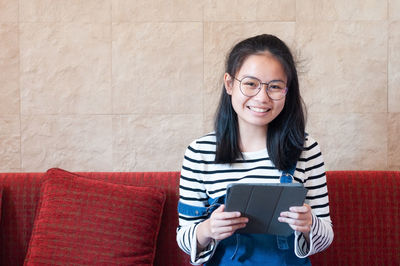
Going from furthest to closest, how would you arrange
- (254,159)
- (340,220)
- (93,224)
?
(340,220), (93,224), (254,159)

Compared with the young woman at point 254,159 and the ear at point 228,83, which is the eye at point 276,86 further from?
the ear at point 228,83

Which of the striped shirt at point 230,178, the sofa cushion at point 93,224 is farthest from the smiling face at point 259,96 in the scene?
the sofa cushion at point 93,224

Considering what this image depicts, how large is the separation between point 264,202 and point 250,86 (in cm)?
39

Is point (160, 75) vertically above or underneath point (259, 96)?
above

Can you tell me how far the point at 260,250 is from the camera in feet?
4.80

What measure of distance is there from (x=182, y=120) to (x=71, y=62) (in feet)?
2.12

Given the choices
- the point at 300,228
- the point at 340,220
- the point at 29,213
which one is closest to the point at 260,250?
the point at 300,228

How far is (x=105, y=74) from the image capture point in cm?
233

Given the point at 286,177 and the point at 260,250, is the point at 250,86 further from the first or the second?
the point at 260,250

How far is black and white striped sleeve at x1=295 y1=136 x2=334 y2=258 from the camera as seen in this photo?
1.46m

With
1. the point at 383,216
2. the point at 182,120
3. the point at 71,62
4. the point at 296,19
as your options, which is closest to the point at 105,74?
the point at 71,62

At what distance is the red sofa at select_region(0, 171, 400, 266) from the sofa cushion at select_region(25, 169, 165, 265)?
0.11 m

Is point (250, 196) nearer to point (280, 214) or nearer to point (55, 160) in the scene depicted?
point (280, 214)

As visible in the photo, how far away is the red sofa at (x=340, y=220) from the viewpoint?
6.49 feet
